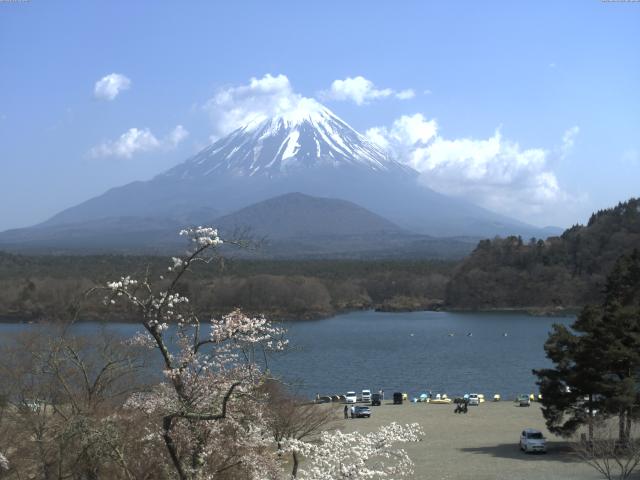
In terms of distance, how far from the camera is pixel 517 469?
41.6 feet

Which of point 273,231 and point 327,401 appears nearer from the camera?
point 327,401

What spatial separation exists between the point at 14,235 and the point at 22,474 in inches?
7480

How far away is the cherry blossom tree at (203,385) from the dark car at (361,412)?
42.3ft

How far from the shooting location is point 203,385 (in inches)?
211

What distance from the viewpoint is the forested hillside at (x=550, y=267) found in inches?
2317

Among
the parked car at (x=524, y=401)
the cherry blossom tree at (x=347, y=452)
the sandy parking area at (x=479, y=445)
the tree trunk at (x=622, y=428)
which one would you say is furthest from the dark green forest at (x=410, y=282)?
the cherry blossom tree at (x=347, y=452)

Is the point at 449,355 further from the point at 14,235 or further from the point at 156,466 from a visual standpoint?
the point at 14,235

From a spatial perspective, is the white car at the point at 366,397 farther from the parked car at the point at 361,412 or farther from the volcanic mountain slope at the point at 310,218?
the volcanic mountain slope at the point at 310,218

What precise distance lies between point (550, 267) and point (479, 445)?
1914 inches

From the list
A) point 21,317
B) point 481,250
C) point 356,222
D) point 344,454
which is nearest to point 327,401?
point 344,454

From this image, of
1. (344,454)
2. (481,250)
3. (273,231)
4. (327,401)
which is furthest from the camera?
(273,231)

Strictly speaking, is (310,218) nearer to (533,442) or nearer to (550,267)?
(550,267)

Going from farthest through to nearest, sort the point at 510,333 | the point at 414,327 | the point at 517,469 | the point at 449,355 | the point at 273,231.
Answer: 1. the point at 273,231
2. the point at 414,327
3. the point at 510,333
4. the point at 449,355
5. the point at 517,469

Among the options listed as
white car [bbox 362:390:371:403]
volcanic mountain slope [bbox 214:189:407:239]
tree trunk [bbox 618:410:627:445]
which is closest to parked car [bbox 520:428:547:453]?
tree trunk [bbox 618:410:627:445]
